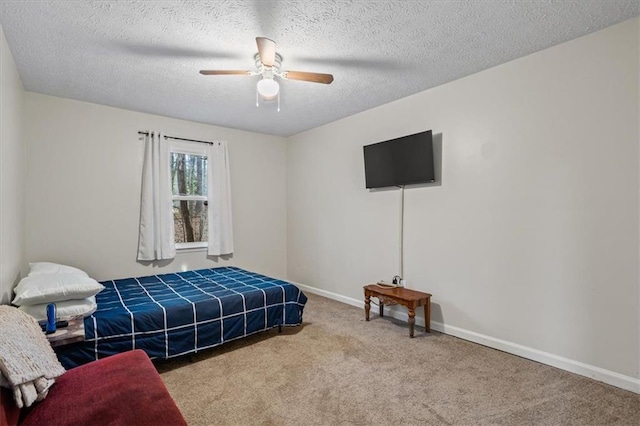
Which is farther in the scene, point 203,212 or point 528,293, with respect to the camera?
point 203,212

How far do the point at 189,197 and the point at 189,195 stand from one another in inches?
1.3

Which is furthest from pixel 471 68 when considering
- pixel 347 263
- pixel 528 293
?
pixel 347 263

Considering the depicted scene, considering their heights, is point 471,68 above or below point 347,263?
above

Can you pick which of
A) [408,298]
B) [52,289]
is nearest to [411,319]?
[408,298]

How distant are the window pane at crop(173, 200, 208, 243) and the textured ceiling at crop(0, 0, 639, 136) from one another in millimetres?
1536

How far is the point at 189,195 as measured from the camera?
4.41 meters

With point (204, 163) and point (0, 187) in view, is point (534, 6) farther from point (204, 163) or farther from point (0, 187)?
point (204, 163)

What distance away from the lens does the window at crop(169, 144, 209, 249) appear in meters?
4.31

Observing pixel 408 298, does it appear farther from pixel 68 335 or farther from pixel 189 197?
pixel 189 197

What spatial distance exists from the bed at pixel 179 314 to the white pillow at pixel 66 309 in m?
0.07

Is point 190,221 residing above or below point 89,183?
below

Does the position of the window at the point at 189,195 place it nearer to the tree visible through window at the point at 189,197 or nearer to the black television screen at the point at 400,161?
the tree visible through window at the point at 189,197

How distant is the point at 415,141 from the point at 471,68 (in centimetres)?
80

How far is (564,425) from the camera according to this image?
5.90 ft
